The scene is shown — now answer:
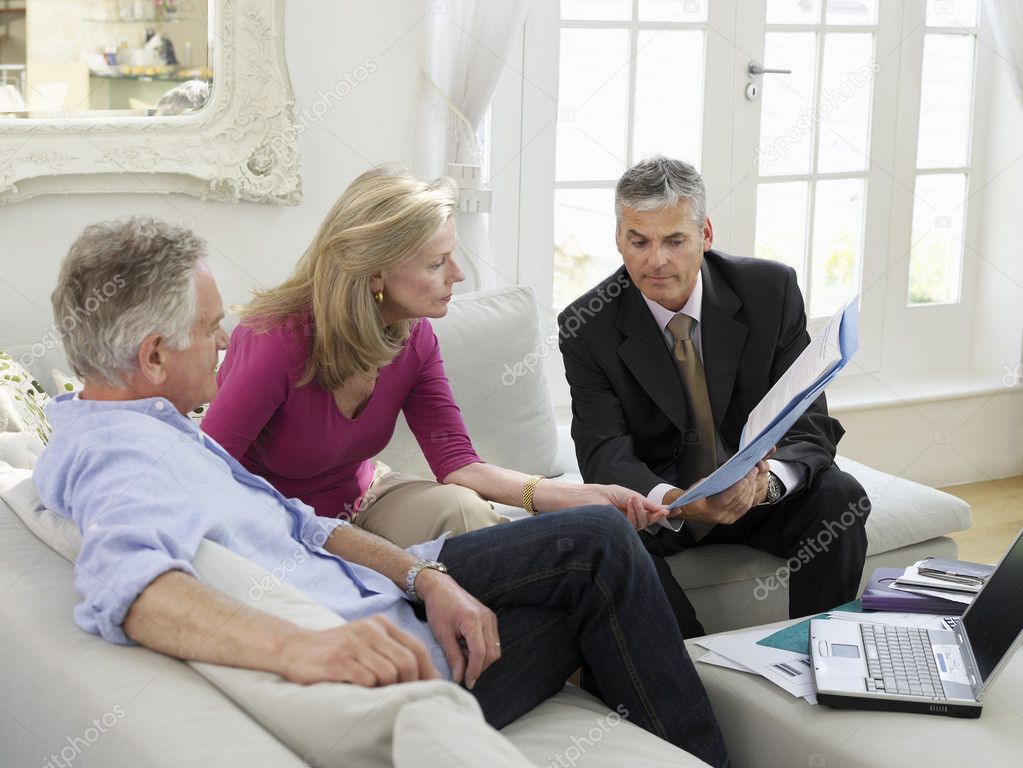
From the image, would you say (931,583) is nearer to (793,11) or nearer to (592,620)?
Result: (592,620)

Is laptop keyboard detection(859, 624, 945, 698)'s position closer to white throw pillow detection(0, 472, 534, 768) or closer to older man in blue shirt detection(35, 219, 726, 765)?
older man in blue shirt detection(35, 219, 726, 765)

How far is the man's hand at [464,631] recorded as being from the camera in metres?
1.62

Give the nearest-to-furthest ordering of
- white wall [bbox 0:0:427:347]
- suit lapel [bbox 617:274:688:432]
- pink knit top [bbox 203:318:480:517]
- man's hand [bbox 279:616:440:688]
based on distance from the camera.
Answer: man's hand [bbox 279:616:440:688], pink knit top [bbox 203:318:480:517], suit lapel [bbox 617:274:688:432], white wall [bbox 0:0:427:347]

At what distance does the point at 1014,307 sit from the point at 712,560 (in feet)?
8.26

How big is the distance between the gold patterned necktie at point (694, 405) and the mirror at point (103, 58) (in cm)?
133

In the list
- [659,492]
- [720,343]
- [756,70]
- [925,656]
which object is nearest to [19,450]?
[659,492]

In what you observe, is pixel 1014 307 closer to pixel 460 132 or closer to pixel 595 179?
pixel 595 179

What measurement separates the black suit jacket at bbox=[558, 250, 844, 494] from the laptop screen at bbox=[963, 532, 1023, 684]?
1.78 ft

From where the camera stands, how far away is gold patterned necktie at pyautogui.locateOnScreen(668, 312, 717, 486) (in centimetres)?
245

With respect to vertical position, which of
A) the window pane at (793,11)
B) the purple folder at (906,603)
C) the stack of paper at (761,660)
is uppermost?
the window pane at (793,11)

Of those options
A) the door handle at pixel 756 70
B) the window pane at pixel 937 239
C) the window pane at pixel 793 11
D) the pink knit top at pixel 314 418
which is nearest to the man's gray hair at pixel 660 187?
the pink knit top at pixel 314 418

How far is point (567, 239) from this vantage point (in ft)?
12.0

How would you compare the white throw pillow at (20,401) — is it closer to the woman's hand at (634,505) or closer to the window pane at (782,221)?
the woman's hand at (634,505)

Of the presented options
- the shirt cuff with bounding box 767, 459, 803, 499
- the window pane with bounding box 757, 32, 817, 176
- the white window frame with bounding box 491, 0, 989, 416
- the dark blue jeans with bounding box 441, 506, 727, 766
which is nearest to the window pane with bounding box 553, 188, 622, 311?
the white window frame with bounding box 491, 0, 989, 416
